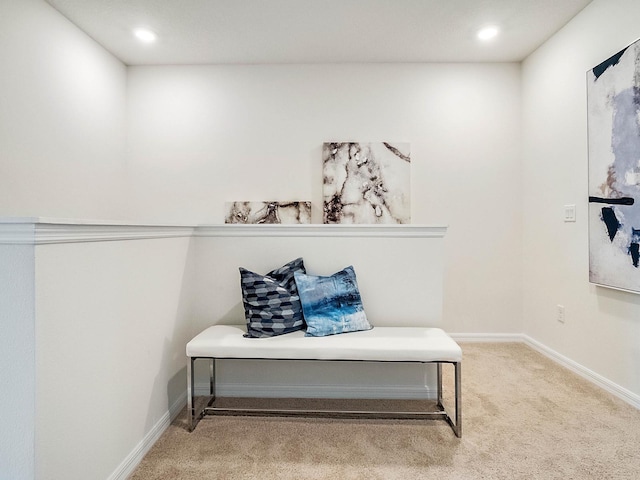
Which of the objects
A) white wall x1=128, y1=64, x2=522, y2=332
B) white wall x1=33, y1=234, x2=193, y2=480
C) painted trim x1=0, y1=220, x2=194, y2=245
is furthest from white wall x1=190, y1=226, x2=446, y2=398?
white wall x1=128, y1=64, x2=522, y2=332

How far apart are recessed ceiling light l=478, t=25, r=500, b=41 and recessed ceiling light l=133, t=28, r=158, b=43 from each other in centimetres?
271

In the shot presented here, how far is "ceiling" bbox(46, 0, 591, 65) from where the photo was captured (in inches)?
112

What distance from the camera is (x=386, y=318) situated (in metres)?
2.27

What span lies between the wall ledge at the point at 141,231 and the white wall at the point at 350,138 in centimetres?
154

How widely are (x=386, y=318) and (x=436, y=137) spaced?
2.21 meters

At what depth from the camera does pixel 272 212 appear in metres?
3.79

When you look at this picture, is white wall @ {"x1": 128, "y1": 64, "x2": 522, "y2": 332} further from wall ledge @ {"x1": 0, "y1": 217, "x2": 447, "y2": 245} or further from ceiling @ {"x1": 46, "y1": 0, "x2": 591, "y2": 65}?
wall ledge @ {"x1": 0, "y1": 217, "x2": 447, "y2": 245}

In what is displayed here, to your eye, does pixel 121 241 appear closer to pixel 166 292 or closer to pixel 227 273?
pixel 166 292

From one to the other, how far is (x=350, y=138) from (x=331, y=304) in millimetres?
2174

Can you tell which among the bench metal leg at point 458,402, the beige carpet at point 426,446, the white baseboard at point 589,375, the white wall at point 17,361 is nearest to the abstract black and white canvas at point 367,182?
A: the white baseboard at point 589,375

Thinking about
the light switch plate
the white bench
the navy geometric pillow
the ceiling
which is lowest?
the white bench

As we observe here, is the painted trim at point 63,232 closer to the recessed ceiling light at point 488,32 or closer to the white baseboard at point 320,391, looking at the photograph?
the white baseboard at point 320,391

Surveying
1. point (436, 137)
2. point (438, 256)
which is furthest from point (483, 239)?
point (438, 256)

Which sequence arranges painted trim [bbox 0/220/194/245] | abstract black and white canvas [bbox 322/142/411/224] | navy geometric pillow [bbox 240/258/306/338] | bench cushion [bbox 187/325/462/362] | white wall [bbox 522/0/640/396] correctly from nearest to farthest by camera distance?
painted trim [bbox 0/220/194/245], bench cushion [bbox 187/325/462/362], navy geometric pillow [bbox 240/258/306/338], white wall [bbox 522/0/640/396], abstract black and white canvas [bbox 322/142/411/224]
